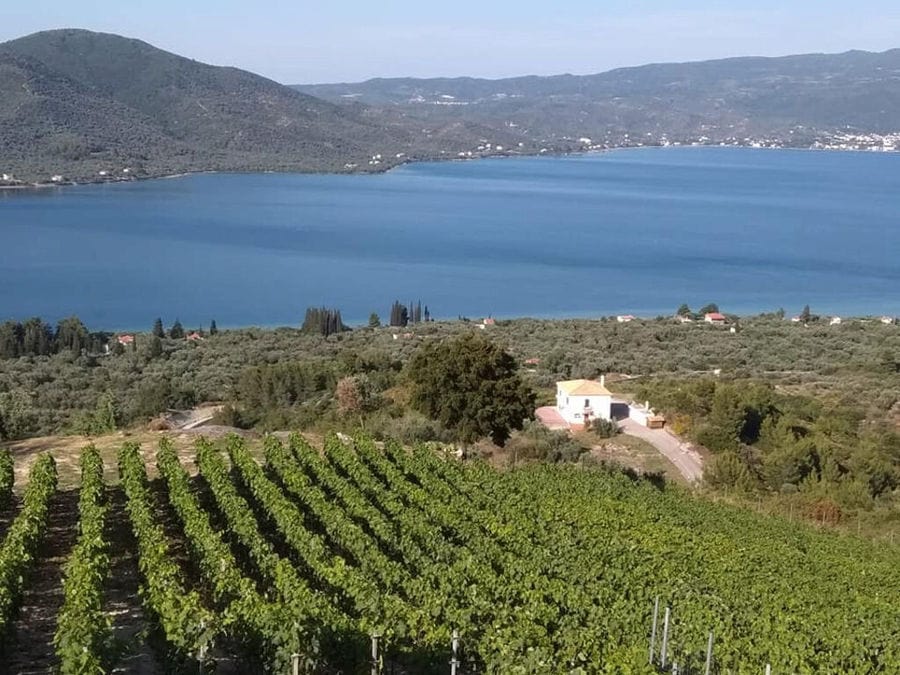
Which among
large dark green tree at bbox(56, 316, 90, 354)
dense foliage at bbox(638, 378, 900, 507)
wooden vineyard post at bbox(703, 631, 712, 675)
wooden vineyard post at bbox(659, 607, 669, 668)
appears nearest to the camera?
wooden vineyard post at bbox(703, 631, 712, 675)

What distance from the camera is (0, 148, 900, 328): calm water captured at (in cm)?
7562

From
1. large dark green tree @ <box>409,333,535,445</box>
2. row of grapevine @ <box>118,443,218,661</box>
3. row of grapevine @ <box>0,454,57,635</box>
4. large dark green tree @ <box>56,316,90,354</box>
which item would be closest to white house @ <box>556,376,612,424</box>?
large dark green tree @ <box>409,333,535,445</box>

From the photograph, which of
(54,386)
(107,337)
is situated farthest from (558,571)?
(107,337)

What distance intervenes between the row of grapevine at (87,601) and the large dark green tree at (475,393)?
9334 millimetres

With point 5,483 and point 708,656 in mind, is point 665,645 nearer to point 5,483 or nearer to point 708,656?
point 708,656

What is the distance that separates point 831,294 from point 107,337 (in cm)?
5798

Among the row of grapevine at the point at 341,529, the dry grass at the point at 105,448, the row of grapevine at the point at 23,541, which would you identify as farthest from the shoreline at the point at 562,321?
the row of grapevine at the point at 23,541

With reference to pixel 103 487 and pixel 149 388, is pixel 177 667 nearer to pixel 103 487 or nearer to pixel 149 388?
pixel 103 487

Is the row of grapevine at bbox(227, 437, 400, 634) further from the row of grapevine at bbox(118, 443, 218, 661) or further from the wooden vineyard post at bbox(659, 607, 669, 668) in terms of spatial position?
the wooden vineyard post at bbox(659, 607, 669, 668)

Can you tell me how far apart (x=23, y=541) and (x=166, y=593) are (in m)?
2.87

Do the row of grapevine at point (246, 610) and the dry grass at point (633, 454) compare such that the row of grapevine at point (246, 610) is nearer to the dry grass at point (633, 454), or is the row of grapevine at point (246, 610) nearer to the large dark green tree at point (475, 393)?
the large dark green tree at point (475, 393)

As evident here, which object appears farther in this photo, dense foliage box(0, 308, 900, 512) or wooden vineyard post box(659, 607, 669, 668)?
dense foliage box(0, 308, 900, 512)

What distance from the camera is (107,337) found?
190ft

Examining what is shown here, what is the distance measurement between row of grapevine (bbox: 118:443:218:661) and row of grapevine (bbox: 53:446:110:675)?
0.46 metres
